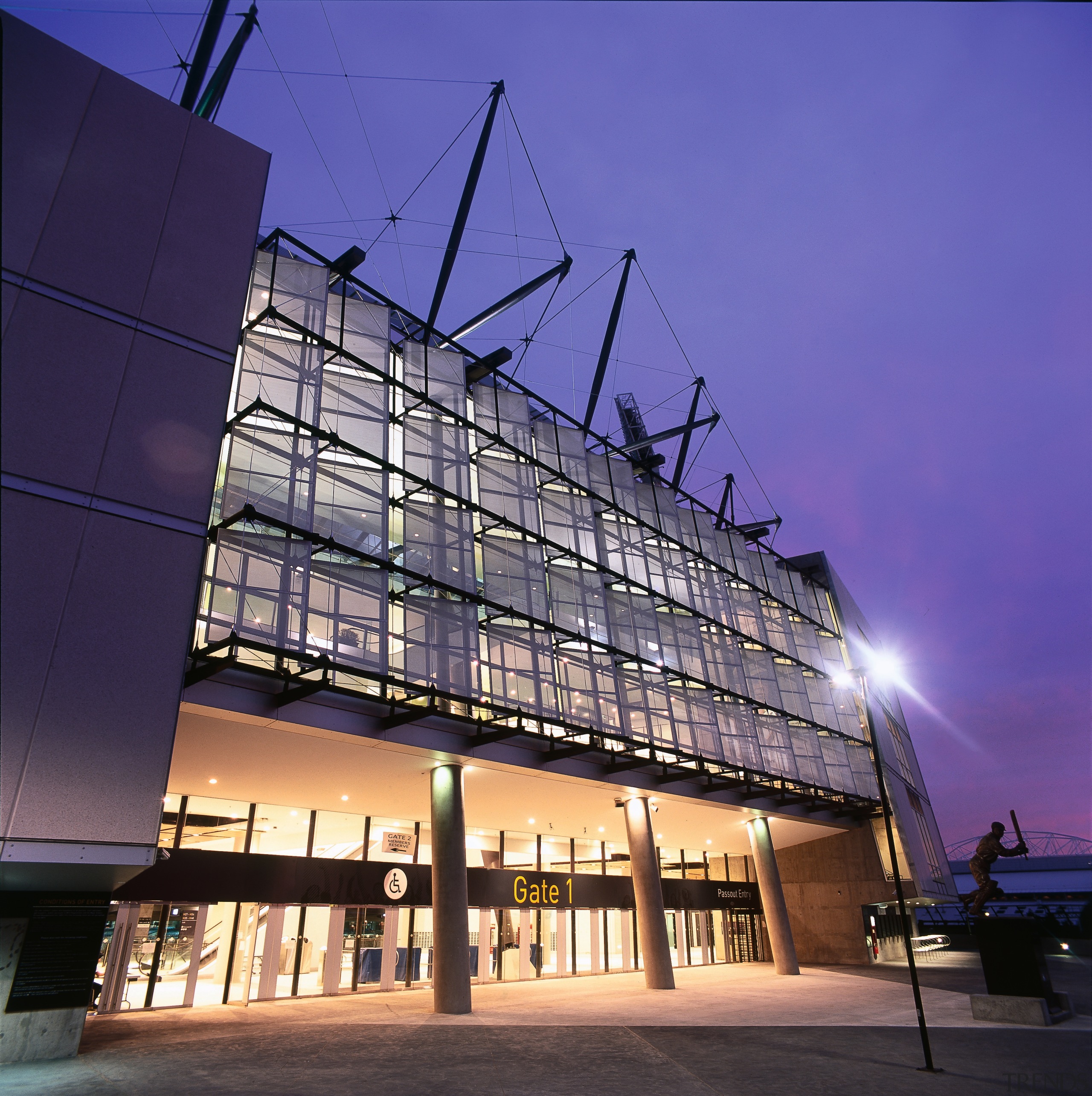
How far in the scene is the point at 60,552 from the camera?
11.9m

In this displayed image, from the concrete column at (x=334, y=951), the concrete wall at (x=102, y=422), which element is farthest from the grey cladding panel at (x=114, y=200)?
the concrete column at (x=334, y=951)

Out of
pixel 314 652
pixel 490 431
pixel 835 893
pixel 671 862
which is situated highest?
pixel 490 431

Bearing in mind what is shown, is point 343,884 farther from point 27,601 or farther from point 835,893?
point 835,893

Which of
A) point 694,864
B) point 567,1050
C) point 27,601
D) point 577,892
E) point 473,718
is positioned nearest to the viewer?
point 27,601

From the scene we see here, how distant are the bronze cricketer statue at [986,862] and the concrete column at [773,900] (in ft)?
44.1

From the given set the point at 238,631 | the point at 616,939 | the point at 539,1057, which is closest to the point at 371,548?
the point at 238,631

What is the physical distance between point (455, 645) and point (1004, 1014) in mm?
14260

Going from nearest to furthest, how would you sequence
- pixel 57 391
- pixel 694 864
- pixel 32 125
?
pixel 57 391
pixel 32 125
pixel 694 864

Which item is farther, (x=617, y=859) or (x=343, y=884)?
(x=617, y=859)

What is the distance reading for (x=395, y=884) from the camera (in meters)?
23.4

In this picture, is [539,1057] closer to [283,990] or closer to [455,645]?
[455,645]

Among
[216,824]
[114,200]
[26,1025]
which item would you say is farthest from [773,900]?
[114,200]

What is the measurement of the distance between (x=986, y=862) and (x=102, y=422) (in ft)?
69.6

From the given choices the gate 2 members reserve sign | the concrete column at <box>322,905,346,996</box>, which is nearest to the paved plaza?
the concrete column at <box>322,905,346,996</box>
